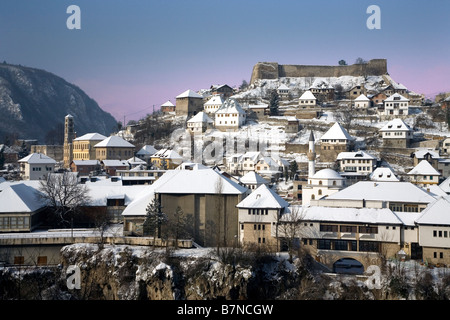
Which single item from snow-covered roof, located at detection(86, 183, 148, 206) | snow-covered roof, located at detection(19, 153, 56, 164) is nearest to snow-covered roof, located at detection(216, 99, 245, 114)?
snow-covered roof, located at detection(19, 153, 56, 164)

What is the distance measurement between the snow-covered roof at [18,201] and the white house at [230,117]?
49774 mm

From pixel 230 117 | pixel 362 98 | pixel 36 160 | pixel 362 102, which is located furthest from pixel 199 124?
pixel 362 98

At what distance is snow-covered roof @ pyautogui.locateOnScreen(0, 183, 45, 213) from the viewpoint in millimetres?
43156

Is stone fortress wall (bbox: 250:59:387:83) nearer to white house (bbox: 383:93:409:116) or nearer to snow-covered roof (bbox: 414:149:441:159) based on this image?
white house (bbox: 383:93:409:116)

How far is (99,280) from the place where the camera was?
36844 mm

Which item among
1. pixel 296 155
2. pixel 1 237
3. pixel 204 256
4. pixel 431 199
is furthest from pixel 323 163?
pixel 1 237

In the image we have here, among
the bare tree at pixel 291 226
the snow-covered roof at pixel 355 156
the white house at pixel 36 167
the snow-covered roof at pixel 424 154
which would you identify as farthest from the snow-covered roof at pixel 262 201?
the white house at pixel 36 167

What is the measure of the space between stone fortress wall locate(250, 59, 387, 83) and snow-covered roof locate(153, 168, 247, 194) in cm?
7725

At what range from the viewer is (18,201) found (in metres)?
43.9

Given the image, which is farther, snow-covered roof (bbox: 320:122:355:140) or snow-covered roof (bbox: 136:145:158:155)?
snow-covered roof (bbox: 136:145:158:155)

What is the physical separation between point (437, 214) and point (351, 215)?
6.25 meters

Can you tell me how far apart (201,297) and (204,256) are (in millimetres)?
2950

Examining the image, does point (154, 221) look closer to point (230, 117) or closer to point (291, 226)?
point (291, 226)

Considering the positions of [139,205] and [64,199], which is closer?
[139,205]
